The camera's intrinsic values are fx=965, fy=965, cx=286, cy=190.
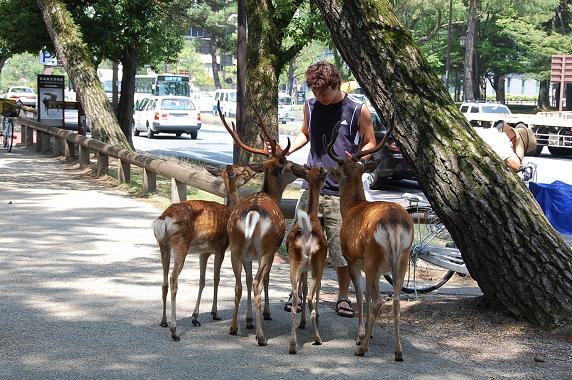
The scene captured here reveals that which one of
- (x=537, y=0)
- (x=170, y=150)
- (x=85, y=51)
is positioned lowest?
(x=170, y=150)

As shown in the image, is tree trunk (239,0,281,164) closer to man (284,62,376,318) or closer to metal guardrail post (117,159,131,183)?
metal guardrail post (117,159,131,183)

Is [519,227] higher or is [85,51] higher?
[85,51]

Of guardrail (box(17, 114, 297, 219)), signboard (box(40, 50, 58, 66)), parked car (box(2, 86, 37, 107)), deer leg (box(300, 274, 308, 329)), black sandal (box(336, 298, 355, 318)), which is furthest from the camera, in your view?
parked car (box(2, 86, 37, 107))

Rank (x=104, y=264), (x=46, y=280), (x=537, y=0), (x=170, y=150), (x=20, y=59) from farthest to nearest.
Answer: (x=20, y=59)
(x=537, y=0)
(x=170, y=150)
(x=104, y=264)
(x=46, y=280)

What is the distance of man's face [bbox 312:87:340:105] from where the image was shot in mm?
7395

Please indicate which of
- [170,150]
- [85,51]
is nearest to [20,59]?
[170,150]

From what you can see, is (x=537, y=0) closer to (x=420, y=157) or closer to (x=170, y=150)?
(x=170, y=150)

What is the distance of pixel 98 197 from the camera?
1578 centimetres

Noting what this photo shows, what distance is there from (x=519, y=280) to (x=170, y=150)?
25704 mm

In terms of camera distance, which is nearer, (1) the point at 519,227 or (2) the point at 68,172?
(1) the point at 519,227

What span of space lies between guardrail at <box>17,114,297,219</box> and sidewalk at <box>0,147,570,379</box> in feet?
3.98

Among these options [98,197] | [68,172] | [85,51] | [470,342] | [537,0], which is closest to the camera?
[470,342]

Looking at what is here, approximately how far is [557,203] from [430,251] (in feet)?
4.74

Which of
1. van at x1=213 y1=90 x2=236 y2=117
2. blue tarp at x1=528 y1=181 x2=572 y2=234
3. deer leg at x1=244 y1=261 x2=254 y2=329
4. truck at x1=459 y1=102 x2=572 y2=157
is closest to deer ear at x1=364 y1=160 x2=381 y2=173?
deer leg at x1=244 y1=261 x2=254 y2=329
